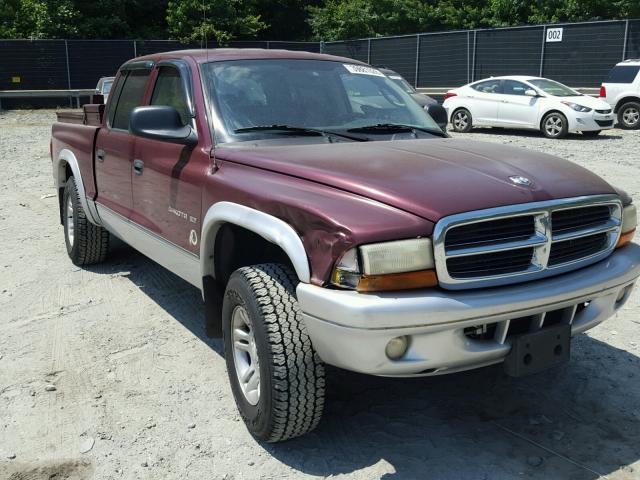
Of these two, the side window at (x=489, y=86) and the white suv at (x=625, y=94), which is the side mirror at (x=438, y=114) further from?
the white suv at (x=625, y=94)

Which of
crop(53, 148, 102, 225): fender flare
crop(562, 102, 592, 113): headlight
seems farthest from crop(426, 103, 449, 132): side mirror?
crop(562, 102, 592, 113): headlight

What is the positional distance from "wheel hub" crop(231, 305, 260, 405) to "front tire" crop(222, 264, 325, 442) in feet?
0.03

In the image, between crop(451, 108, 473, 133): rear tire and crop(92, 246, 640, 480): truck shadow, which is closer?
crop(92, 246, 640, 480): truck shadow

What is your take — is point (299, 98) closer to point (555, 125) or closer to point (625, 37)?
point (555, 125)

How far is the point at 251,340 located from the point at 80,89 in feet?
86.9

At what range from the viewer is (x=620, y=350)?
4.22 m

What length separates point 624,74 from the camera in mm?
16656

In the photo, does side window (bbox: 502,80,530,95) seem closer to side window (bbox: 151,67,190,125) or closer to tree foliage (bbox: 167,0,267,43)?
side window (bbox: 151,67,190,125)

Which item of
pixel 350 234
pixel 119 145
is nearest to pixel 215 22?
pixel 119 145

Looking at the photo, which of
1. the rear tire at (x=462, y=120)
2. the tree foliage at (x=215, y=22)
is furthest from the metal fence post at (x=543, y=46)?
the tree foliage at (x=215, y=22)

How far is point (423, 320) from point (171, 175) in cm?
199

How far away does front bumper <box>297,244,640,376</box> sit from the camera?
2621 mm

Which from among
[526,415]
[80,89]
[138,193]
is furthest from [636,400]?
[80,89]

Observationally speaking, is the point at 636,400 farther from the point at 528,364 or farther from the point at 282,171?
the point at 282,171
